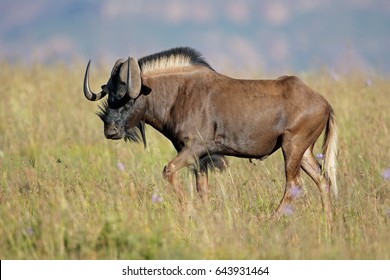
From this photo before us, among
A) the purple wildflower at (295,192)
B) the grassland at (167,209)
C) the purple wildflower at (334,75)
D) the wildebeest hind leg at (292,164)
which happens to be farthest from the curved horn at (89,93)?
the purple wildflower at (334,75)

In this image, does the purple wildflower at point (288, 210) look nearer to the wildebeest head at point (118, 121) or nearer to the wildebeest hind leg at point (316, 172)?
the wildebeest hind leg at point (316, 172)

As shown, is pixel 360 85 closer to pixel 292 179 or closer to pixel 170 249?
pixel 292 179

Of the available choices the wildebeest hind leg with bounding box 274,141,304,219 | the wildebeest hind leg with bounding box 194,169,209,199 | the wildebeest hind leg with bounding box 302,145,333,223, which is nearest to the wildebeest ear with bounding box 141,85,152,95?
the wildebeest hind leg with bounding box 194,169,209,199

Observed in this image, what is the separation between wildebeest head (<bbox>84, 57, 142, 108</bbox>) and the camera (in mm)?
7895

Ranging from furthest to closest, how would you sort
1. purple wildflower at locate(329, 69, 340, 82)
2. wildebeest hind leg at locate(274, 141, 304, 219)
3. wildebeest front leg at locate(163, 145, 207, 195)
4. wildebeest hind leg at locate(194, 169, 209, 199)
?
purple wildflower at locate(329, 69, 340, 82) → wildebeest hind leg at locate(194, 169, 209, 199) → wildebeest hind leg at locate(274, 141, 304, 219) → wildebeest front leg at locate(163, 145, 207, 195)

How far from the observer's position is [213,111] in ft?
26.1

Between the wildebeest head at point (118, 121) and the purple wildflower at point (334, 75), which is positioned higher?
the purple wildflower at point (334, 75)

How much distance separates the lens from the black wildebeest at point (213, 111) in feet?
25.9

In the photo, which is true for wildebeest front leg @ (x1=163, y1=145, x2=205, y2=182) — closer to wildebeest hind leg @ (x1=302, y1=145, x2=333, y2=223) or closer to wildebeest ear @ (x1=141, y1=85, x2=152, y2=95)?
wildebeest ear @ (x1=141, y1=85, x2=152, y2=95)

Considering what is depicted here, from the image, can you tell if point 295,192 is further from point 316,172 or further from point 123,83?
point 123,83

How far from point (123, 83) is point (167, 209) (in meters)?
1.61

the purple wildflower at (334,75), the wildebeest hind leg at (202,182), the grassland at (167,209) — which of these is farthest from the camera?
the purple wildflower at (334,75)

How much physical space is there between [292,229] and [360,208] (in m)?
1.11

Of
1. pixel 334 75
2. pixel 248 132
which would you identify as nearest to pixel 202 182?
pixel 248 132
